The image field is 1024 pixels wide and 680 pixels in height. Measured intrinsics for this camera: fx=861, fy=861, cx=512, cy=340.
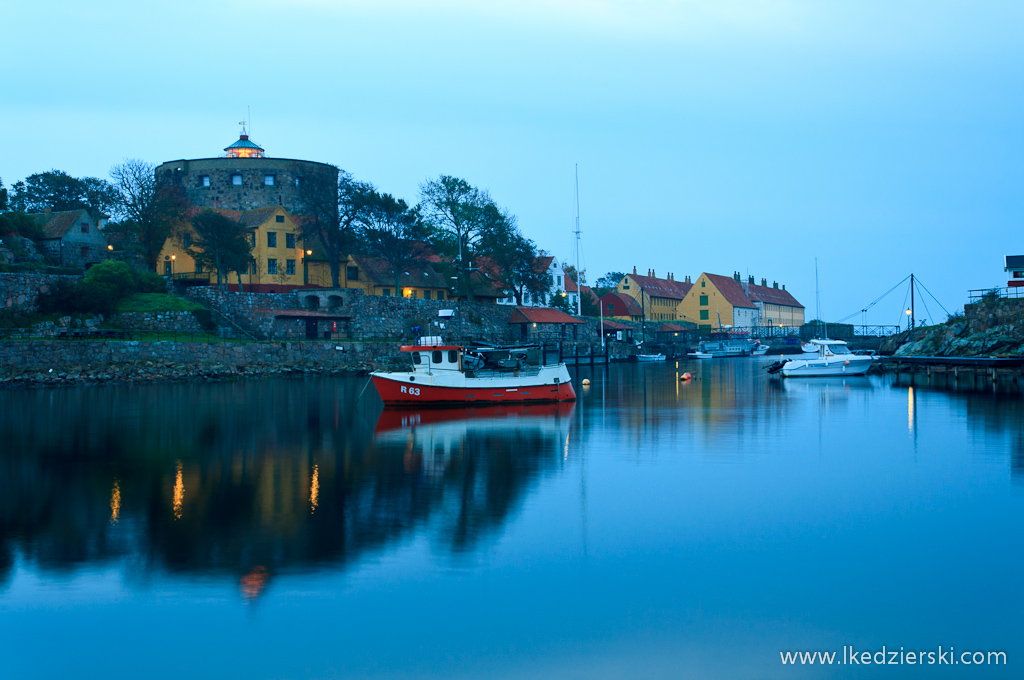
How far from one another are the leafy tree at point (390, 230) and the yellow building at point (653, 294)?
5145 centimetres

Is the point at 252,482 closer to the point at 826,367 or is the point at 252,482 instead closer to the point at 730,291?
the point at 826,367

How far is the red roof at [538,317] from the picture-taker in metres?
85.1

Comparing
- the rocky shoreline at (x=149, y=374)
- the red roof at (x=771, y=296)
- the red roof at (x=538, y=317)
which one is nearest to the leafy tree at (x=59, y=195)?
the rocky shoreline at (x=149, y=374)

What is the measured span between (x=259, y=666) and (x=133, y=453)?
53.4ft

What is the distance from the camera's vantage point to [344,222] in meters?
72.4

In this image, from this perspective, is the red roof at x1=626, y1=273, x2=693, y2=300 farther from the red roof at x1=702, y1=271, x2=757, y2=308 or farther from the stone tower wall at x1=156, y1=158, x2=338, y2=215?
the stone tower wall at x1=156, y1=158, x2=338, y2=215

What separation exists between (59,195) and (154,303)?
2891 cm

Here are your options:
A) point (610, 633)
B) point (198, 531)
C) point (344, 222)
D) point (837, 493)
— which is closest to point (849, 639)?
point (610, 633)

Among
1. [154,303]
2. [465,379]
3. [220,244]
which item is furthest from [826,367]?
[154,303]

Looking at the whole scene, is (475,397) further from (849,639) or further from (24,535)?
(849,639)

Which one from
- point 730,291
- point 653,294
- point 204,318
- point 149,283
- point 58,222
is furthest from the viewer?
point 730,291

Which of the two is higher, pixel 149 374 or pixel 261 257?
pixel 261 257

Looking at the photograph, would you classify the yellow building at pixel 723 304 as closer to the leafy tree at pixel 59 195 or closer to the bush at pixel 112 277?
the leafy tree at pixel 59 195

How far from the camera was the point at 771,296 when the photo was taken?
15225 centimetres
